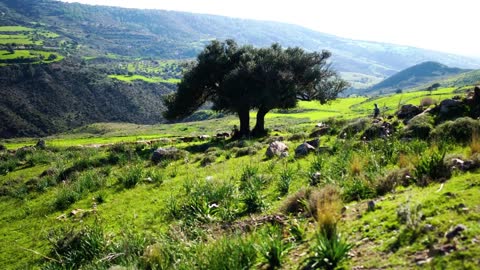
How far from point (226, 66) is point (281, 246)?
83.7ft

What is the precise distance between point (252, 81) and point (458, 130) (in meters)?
18.5

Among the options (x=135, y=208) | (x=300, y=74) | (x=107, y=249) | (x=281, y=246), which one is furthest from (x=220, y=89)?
(x=281, y=246)

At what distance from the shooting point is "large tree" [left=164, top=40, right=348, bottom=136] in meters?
28.5

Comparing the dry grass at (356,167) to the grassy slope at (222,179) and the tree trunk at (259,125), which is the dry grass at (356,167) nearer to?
the grassy slope at (222,179)

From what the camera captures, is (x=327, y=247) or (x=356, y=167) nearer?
(x=327, y=247)

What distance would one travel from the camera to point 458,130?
1173 centimetres

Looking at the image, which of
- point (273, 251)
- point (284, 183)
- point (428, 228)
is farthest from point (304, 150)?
point (428, 228)

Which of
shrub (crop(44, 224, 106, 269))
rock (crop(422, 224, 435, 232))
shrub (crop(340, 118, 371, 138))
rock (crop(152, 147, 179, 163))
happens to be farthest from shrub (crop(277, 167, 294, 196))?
rock (crop(152, 147, 179, 163))

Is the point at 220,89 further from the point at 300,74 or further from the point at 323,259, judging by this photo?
the point at 323,259

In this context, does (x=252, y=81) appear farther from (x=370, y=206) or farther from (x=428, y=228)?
(x=428, y=228)

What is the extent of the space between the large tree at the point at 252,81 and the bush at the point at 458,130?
16.5 meters

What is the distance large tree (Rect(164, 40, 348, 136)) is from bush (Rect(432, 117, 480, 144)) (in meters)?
16.5

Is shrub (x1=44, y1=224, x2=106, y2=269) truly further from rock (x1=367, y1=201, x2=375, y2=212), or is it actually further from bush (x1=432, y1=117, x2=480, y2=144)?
bush (x1=432, y1=117, x2=480, y2=144)

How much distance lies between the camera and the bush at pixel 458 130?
11.4m
